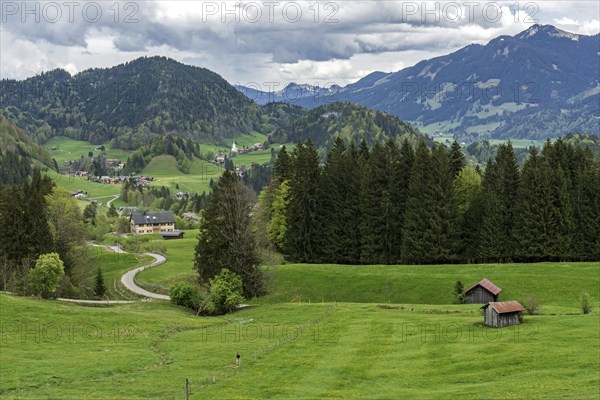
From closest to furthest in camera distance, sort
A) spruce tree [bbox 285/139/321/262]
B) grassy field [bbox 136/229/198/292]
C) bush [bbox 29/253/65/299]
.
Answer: bush [bbox 29/253/65/299] → grassy field [bbox 136/229/198/292] → spruce tree [bbox 285/139/321/262]

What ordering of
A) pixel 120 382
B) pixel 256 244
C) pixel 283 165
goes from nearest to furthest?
pixel 120 382 → pixel 256 244 → pixel 283 165

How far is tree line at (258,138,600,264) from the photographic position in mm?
97125

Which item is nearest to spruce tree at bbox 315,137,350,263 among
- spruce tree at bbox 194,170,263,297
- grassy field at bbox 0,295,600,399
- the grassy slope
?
the grassy slope

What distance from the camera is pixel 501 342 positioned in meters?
49.7

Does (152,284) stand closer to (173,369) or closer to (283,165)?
(283,165)

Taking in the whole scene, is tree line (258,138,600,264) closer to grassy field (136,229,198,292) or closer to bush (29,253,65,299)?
grassy field (136,229,198,292)

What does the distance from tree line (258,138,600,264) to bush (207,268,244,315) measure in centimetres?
3093

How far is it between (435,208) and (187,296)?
44.4m

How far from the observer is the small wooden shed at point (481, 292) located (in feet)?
240

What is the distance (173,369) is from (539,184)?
7491cm

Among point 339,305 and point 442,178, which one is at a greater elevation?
point 442,178

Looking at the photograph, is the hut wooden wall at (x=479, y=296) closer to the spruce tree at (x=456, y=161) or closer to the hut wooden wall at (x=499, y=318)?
the hut wooden wall at (x=499, y=318)

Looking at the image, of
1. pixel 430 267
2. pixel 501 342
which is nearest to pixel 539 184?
pixel 430 267

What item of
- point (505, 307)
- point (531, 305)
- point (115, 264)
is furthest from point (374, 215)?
point (115, 264)
